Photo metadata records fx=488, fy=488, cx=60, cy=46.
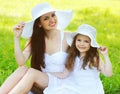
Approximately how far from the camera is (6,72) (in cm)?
607

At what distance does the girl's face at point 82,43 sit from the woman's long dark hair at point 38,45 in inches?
14.9

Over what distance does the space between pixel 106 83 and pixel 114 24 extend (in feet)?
10.3

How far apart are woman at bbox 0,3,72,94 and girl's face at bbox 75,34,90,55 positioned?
196 mm

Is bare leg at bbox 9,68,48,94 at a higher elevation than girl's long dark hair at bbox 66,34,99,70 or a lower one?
lower

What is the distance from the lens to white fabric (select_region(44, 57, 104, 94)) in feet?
15.9

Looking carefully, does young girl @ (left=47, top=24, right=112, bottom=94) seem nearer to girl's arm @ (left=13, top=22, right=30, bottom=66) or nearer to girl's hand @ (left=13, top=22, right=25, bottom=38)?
girl's arm @ (left=13, top=22, right=30, bottom=66)

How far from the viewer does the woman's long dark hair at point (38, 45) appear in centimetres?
509

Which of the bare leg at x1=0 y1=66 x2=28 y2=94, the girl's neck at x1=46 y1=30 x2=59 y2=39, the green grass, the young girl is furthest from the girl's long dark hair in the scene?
the green grass

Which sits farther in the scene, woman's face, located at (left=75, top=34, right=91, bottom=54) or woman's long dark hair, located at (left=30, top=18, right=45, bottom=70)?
woman's long dark hair, located at (left=30, top=18, right=45, bottom=70)

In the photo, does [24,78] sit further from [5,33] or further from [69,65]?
[5,33]

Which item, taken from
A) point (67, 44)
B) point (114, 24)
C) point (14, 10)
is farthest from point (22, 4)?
point (67, 44)

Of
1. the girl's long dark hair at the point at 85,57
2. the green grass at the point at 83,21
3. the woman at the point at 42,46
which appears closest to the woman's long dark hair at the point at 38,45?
the woman at the point at 42,46

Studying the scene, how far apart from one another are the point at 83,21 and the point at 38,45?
13.0 ft

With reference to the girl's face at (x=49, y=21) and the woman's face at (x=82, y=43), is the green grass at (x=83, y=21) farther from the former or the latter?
the girl's face at (x=49, y=21)
